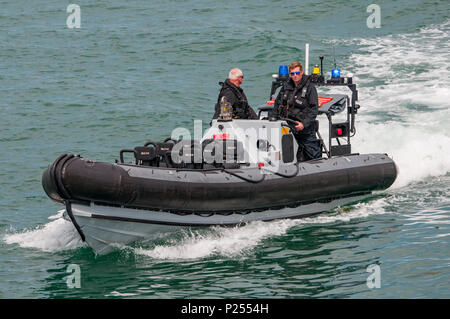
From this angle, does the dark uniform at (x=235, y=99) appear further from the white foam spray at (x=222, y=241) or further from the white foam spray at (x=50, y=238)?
the white foam spray at (x=50, y=238)

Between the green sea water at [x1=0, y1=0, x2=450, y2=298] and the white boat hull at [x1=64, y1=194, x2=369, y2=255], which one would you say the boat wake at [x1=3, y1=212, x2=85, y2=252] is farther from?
the white boat hull at [x1=64, y1=194, x2=369, y2=255]

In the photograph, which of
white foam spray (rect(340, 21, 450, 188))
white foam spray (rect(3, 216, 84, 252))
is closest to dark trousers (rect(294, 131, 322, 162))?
white foam spray (rect(340, 21, 450, 188))

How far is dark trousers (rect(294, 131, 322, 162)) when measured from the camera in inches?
450

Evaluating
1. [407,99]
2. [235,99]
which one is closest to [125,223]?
[235,99]

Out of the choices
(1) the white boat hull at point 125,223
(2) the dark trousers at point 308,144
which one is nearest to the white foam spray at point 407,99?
(2) the dark trousers at point 308,144

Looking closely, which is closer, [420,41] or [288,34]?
[420,41]

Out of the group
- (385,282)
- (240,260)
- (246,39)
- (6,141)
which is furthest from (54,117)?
(385,282)

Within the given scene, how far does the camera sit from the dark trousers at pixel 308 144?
37.5 feet

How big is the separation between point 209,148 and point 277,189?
3.57 feet

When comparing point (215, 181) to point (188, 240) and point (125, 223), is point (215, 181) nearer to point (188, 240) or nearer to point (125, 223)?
point (188, 240)

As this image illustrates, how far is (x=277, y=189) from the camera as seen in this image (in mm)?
10445
